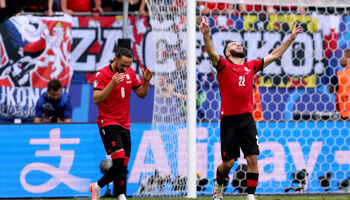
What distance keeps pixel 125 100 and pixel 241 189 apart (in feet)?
8.93

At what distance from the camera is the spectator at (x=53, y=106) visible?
10.0m

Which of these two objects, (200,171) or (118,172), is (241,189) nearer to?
(200,171)

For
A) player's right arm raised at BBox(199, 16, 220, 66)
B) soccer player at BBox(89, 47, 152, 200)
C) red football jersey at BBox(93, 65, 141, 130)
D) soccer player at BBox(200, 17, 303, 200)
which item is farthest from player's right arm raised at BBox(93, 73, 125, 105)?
soccer player at BBox(200, 17, 303, 200)

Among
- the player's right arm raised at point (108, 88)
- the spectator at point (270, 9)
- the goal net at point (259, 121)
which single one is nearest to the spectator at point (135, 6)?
the goal net at point (259, 121)

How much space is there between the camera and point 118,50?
7395 millimetres

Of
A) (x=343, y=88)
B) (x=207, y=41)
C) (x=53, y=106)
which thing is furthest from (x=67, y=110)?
(x=343, y=88)

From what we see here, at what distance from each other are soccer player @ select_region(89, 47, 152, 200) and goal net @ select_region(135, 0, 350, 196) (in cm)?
130

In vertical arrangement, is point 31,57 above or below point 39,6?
below

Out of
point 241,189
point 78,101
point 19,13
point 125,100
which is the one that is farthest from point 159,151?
point 19,13

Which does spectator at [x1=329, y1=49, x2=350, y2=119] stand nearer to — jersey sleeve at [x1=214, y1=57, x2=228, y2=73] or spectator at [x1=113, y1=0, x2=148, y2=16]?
jersey sleeve at [x1=214, y1=57, x2=228, y2=73]

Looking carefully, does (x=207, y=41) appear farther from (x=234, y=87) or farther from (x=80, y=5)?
(x=80, y=5)

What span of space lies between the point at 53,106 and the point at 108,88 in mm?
3397

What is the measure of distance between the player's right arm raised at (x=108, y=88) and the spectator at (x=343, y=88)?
13.1 feet

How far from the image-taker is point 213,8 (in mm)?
10672
